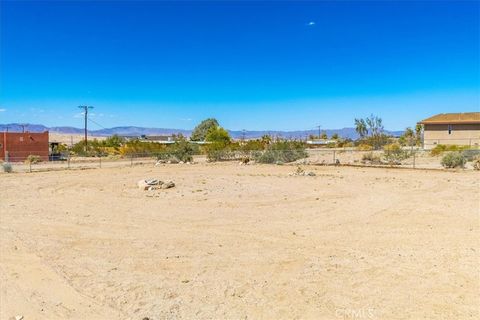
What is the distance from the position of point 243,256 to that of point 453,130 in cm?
5545

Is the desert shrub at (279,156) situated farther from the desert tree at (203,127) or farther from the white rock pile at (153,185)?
the desert tree at (203,127)

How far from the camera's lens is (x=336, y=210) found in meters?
14.9

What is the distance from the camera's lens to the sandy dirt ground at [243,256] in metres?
6.89

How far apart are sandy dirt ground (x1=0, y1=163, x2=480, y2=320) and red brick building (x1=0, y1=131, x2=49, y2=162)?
34497 millimetres

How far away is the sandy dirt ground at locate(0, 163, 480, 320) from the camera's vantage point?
22.6 ft

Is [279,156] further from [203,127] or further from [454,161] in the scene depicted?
[203,127]

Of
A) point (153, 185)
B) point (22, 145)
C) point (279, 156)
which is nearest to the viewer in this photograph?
point (153, 185)

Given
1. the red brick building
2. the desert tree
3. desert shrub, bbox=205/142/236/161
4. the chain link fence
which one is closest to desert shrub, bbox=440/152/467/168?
the chain link fence

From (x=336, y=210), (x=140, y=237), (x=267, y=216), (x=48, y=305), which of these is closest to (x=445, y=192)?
(x=336, y=210)

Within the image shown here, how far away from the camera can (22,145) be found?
49969 mm

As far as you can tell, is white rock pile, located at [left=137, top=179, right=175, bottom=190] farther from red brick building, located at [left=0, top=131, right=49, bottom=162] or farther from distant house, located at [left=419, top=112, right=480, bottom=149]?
distant house, located at [left=419, top=112, right=480, bottom=149]

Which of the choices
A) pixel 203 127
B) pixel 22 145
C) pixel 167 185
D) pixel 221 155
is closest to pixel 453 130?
pixel 221 155

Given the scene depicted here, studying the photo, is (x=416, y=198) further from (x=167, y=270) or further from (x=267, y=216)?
(x=167, y=270)

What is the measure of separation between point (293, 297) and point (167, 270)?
2.72 metres
